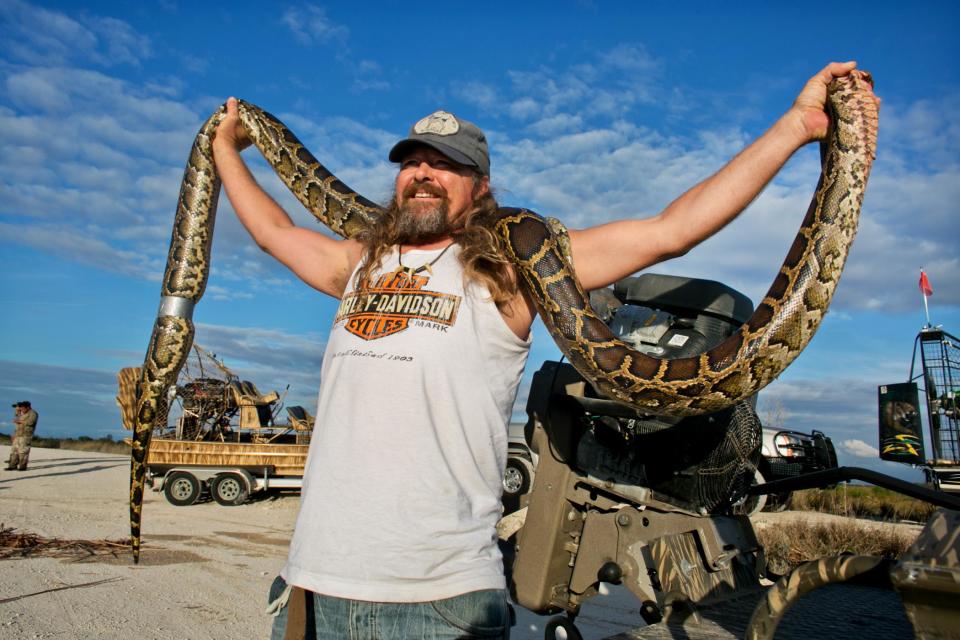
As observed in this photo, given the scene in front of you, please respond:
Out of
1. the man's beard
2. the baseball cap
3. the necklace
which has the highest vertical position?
the baseball cap

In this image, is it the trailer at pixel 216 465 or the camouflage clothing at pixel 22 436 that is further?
the camouflage clothing at pixel 22 436

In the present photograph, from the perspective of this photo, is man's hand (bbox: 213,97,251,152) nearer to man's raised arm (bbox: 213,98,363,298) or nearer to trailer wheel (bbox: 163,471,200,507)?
man's raised arm (bbox: 213,98,363,298)

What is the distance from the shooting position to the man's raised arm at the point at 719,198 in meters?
2.68

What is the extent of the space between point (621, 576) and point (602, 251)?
1.87 m

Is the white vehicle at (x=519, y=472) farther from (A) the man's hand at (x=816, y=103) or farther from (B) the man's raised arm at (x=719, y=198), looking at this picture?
(A) the man's hand at (x=816, y=103)

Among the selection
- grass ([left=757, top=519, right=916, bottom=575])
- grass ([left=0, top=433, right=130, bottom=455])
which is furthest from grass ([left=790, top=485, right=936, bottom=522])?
grass ([left=0, top=433, right=130, bottom=455])

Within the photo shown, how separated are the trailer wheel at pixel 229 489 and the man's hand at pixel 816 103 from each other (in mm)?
14589

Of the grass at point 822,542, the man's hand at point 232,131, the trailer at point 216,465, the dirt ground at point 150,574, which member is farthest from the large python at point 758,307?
the trailer at point 216,465

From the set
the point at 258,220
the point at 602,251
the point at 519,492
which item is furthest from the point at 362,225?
the point at 519,492

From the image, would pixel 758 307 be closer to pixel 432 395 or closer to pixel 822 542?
pixel 432 395

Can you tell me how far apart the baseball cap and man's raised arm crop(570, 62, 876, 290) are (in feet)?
2.34

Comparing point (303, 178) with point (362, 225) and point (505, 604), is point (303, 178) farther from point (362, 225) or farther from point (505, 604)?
point (505, 604)

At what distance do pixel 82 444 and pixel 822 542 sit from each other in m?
44.2

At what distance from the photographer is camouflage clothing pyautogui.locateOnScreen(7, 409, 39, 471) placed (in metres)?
21.4
